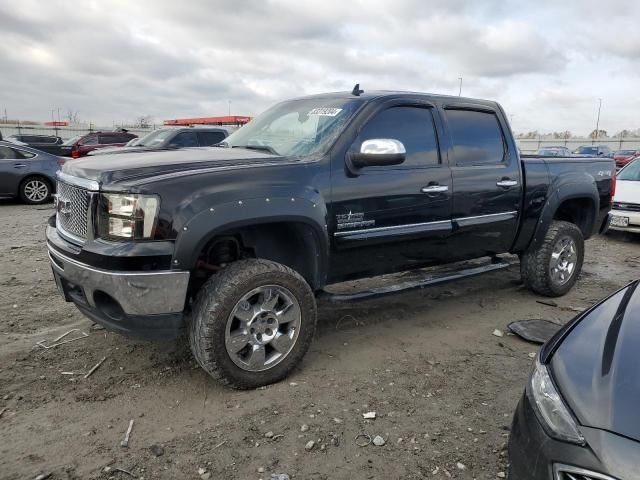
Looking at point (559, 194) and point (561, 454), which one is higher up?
point (559, 194)

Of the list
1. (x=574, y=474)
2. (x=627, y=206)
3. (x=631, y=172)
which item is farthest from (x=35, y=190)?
(x=574, y=474)

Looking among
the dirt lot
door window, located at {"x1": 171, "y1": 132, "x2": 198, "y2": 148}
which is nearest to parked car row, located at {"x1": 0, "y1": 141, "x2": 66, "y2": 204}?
door window, located at {"x1": 171, "y1": 132, "x2": 198, "y2": 148}

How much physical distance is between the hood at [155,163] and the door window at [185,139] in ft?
30.9

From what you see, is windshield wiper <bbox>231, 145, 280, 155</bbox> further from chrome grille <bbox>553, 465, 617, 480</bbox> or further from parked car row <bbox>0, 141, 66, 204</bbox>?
parked car row <bbox>0, 141, 66, 204</bbox>

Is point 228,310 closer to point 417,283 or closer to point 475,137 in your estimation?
point 417,283

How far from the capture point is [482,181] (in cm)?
450

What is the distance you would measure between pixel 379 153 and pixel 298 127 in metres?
0.84

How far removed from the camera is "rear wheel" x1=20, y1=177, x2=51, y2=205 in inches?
465

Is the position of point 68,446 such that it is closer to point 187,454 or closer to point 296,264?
point 187,454

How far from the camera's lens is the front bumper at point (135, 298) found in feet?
9.35

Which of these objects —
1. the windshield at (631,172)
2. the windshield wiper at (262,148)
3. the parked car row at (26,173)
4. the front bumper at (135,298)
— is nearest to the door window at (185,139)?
the parked car row at (26,173)

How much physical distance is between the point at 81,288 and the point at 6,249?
15.9ft

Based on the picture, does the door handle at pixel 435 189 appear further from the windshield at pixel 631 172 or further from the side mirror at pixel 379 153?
the windshield at pixel 631 172

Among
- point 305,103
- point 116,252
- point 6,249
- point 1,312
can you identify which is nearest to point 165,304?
point 116,252
